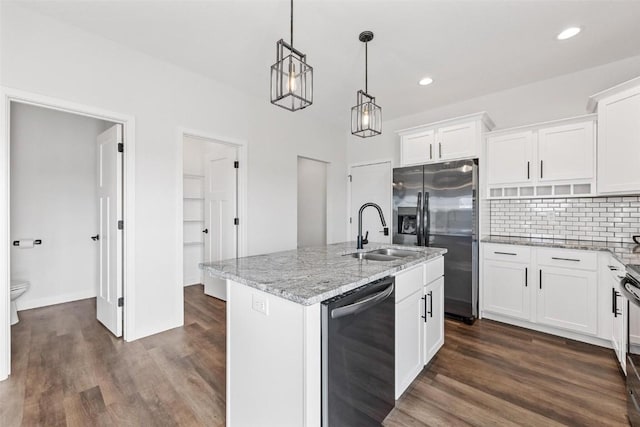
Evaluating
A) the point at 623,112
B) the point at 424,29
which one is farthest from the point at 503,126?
the point at 424,29

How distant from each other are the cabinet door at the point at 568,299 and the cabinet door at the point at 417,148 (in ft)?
5.68

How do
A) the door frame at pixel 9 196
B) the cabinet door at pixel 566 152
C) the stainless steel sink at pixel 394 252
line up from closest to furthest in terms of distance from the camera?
the door frame at pixel 9 196 → the stainless steel sink at pixel 394 252 → the cabinet door at pixel 566 152

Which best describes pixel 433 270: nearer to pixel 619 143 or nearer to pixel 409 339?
pixel 409 339

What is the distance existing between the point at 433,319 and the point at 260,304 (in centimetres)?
154

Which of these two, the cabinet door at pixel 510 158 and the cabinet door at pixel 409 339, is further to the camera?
the cabinet door at pixel 510 158

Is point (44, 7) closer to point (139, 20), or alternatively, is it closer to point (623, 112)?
point (139, 20)

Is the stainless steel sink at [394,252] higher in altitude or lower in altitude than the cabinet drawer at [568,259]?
higher

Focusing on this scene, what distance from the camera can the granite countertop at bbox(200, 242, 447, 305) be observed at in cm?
118

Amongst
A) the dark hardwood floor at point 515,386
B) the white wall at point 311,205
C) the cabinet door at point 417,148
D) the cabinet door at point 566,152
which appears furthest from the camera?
the white wall at point 311,205

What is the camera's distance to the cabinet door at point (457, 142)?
326 cm

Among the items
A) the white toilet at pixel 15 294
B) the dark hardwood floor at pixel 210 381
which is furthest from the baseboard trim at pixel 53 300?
the dark hardwood floor at pixel 210 381

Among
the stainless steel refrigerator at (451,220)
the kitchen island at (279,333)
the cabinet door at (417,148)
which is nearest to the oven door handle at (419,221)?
→ the stainless steel refrigerator at (451,220)

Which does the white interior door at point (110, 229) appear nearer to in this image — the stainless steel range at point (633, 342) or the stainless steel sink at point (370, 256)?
the stainless steel sink at point (370, 256)

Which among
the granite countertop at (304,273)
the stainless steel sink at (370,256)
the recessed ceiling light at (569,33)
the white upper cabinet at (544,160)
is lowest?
the stainless steel sink at (370,256)
